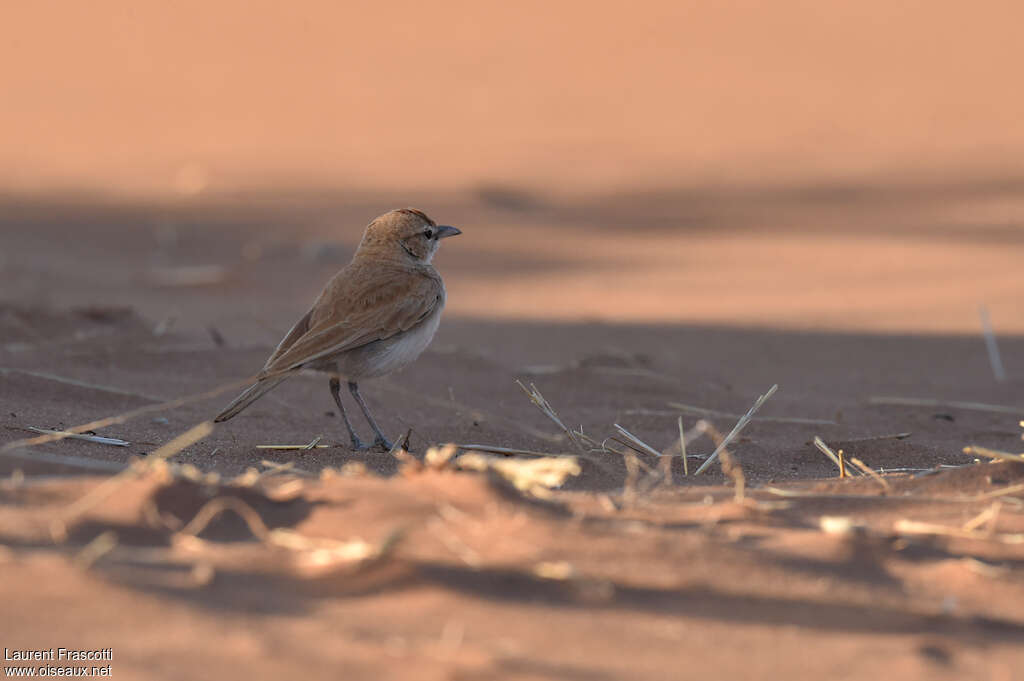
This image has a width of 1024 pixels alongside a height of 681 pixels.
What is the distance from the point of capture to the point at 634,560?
117 inches

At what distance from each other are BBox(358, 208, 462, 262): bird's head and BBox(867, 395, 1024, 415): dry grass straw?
2.58 m

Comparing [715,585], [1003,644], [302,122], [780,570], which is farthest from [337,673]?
[302,122]

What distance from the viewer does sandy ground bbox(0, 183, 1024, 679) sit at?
262 cm

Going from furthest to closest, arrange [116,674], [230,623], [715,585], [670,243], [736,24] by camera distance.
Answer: [736,24] → [670,243] → [715,585] → [230,623] → [116,674]

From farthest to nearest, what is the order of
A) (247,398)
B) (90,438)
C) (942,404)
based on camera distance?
(942,404)
(247,398)
(90,438)

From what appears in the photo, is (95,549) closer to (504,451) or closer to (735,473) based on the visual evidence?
(735,473)

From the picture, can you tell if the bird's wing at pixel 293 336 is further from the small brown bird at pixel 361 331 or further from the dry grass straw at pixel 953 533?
the dry grass straw at pixel 953 533

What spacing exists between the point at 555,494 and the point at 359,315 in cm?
202

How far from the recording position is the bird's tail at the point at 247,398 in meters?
5.16

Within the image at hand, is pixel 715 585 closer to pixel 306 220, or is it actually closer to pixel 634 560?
pixel 634 560

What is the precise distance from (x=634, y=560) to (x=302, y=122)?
18.0 meters

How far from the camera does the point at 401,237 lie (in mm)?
6441

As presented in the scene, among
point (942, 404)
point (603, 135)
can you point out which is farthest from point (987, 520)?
point (603, 135)

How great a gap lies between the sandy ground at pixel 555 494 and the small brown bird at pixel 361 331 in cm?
25
